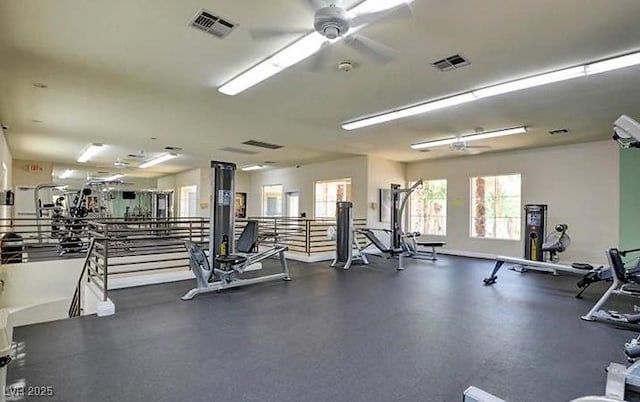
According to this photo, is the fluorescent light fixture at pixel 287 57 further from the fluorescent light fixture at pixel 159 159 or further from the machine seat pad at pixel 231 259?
the fluorescent light fixture at pixel 159 159

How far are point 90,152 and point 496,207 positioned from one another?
1050cm

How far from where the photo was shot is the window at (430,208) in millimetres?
9734

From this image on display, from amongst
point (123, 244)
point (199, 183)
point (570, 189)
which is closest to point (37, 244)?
point (123, 244)

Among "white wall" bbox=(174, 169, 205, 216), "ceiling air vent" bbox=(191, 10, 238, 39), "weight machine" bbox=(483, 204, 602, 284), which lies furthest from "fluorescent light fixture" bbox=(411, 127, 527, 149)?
"white wall" bbox=(174, 169, 205, 216)

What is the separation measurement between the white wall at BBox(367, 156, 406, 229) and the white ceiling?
84.2 inches

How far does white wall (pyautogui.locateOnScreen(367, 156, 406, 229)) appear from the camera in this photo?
9.29 meters

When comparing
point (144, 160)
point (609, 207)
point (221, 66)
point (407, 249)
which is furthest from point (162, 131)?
point (609, 207)

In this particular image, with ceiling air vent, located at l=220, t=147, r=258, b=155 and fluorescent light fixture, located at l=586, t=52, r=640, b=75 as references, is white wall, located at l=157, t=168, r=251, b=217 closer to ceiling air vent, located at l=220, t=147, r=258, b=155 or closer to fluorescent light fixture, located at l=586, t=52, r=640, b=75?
ceiling air vent, located at l=220, t=147, r=258, b=155

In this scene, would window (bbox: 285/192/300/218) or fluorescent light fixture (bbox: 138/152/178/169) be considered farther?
window (bbox: 285/192/300/218)

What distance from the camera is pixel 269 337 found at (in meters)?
3.28

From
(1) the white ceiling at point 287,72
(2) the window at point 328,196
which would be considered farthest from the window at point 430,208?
(1) the white ceiling at point 287,72

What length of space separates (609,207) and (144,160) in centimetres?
1178

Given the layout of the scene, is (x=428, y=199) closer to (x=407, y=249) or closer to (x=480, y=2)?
(x=407, y=249)

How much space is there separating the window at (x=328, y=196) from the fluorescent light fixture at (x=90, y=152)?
5.97 metres
